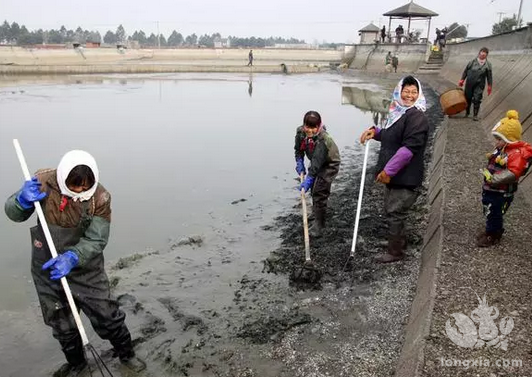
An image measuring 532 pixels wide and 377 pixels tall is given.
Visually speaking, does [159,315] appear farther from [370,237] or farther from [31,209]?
[370,237]

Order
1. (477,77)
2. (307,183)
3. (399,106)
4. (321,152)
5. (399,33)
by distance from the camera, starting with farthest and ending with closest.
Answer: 1. (399,33)
2. (477,77)
3. (321,152)
4. (307,183)
5. (399,106)

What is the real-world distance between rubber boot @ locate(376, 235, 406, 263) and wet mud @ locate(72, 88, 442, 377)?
114 mm

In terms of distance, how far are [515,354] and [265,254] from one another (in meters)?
3.76

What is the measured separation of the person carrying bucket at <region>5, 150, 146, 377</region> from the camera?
3211 millimetres

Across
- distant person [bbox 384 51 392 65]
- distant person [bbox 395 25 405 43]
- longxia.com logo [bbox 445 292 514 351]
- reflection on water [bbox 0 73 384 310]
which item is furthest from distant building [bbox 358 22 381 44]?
longxia.com logo [bbox 445 292 514 351]

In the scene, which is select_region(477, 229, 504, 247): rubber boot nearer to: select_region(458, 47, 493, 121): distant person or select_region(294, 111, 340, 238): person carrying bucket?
select_region(294, 111, 340, 238): person carrying bucket

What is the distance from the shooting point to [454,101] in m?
11.6

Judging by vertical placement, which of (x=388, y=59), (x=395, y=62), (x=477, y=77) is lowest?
(x=477, y=77)

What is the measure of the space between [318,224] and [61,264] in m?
4.11

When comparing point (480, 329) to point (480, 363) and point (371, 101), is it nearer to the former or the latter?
point (480, 363)

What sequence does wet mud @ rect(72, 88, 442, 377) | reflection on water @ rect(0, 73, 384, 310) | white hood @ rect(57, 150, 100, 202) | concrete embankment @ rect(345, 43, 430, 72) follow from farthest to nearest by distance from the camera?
concrete embankment @ rect(345, 43, 430, 72) → reflection on water @ rect(0, 73, 384, 310) → wet mud @ rect(72, 88, 442, 377) → white hood @ rect(57, 150, 100, 202)

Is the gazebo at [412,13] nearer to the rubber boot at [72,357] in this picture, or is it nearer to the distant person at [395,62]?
the distant person at [395,62]

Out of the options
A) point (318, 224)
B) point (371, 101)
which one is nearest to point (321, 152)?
point (318, 224)

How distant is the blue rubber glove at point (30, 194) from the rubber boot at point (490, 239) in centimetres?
414
